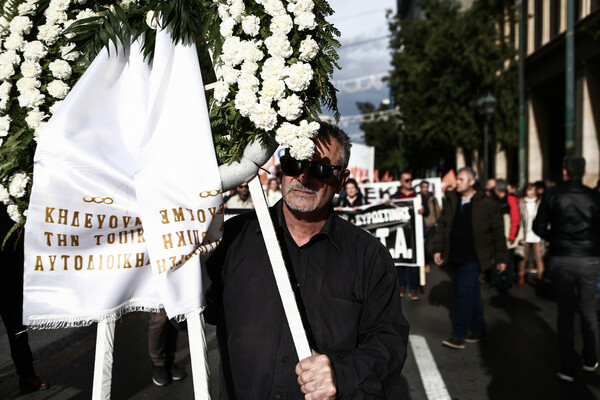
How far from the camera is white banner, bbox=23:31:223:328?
2148 millimetres

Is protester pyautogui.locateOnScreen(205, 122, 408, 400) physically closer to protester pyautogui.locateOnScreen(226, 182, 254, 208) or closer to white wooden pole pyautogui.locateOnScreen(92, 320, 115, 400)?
white wooden pole pyautogui.locateOnScreen(92, 320, 115, 400)

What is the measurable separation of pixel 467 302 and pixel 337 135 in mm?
4757

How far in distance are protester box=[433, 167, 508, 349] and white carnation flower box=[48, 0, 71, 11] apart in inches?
217

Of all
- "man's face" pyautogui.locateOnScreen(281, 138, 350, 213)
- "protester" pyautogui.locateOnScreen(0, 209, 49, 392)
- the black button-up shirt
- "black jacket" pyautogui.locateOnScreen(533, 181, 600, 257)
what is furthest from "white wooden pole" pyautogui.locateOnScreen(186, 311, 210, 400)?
"black jacket" pyautogui.locateOnScreen(533, 181, 600, 257)

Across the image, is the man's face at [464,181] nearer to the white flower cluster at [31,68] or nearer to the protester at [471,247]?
the protester at [471,247]

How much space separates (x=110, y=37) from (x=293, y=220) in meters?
1.02

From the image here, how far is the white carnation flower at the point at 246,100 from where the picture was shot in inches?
83.8

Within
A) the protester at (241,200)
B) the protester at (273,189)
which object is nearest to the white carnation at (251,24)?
the protester at (241,200)

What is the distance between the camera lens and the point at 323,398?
205 centimetres

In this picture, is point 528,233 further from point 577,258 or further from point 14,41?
point 14,41

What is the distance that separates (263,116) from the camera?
6.98ft

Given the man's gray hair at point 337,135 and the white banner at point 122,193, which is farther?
the man's gray hair at point 337,135

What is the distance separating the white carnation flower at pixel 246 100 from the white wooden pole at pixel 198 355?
0.77 metres

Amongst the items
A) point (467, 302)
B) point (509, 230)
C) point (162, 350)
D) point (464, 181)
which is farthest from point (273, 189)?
point (162, 350)
